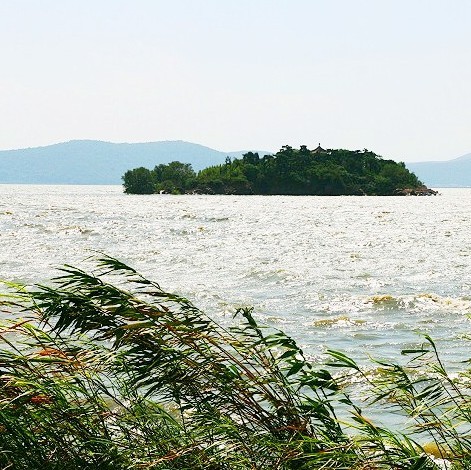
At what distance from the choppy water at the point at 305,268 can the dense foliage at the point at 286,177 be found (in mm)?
113699

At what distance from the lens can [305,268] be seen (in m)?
31.0

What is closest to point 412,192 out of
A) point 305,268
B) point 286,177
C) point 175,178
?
point 286,177

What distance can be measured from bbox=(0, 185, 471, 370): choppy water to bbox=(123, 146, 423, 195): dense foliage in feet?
373

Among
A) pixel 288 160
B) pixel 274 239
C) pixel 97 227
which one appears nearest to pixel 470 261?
pixel 274 239

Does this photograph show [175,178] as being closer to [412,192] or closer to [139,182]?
[139,182]

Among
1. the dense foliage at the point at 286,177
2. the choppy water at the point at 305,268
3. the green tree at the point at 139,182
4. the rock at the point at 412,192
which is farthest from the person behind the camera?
the rock at the point at 412,192

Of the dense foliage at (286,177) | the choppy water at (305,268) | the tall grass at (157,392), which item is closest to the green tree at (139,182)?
the dense foliage at (286,177)

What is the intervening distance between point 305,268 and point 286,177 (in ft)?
Answer: 472

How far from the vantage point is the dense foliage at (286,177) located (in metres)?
172

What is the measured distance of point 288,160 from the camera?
17462 cm

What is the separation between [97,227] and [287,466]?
46.8m

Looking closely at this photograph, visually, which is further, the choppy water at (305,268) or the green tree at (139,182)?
the green tree at (139,182)

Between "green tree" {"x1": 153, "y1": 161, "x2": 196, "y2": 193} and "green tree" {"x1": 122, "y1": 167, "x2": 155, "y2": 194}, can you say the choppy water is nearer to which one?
"green tree" {"x1": 153, "y1": 161, "x2": 196, "y2": 193}

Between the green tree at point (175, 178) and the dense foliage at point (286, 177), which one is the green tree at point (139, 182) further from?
the green tree at point (175, 178)
